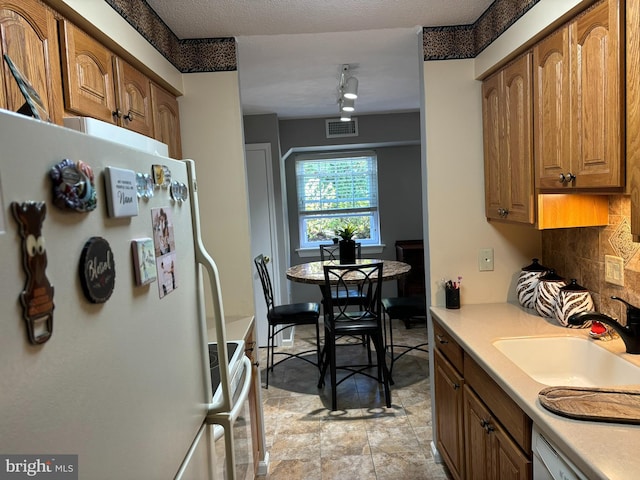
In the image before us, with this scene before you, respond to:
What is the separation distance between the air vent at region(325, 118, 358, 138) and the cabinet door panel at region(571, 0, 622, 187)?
11.7 ft

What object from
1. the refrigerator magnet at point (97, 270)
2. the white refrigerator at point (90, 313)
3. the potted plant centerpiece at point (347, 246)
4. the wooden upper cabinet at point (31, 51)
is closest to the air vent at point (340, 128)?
the potted plant centerpiece at point (347, 246)

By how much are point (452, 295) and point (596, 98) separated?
1226 millimetres

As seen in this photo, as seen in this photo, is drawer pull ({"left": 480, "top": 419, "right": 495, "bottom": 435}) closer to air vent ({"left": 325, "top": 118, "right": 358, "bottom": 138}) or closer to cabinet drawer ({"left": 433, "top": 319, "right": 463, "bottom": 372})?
cabinet drawer ({"left": 433, "top": 319, "right": 463, "bottom": 372})

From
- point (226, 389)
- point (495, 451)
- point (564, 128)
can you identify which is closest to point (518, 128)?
point (564, 128)

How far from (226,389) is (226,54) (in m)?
1.85

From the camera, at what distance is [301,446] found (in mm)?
2889

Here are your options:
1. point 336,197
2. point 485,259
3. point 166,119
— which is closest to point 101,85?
point 166,119

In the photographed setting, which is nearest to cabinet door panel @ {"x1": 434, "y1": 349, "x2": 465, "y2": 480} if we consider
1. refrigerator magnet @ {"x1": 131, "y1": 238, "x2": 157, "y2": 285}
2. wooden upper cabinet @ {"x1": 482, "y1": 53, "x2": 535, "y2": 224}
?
wooden upper cabinet @ {"x1": 482, "y1": 53, "x2": 535, "y2": 224}

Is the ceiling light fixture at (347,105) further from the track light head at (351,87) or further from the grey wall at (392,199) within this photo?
the grey wall at (392,199)

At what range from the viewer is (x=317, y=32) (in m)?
2.42

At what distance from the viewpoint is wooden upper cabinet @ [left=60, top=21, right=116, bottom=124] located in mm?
1410

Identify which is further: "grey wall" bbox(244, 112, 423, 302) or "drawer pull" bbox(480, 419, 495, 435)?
"grey wall" bbox(244, 112, 423, 302)

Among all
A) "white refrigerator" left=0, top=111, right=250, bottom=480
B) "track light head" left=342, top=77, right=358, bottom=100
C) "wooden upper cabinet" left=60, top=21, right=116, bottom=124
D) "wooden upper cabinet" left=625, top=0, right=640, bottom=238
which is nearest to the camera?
"white refrigerator" left=0, top=111, right=250, bottom=480

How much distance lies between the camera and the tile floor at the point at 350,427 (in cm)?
262
